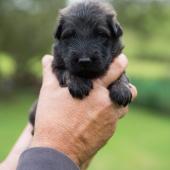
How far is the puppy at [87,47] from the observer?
4727 mm

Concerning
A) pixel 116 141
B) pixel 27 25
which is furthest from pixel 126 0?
pixel 116 141

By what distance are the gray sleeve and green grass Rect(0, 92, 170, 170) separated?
10617 millimetres

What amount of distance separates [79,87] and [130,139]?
13572 millimetres

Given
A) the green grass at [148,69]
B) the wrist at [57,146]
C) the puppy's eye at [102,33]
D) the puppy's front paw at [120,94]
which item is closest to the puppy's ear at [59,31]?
the puppy's eye at [102,33]

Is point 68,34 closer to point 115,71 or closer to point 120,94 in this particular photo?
point 115,71

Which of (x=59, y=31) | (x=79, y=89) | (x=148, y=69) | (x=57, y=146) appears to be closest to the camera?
(x=57, y=146)

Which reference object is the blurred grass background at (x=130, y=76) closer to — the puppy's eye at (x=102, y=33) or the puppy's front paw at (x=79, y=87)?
the puppy's front paw at (x=79, y=87)

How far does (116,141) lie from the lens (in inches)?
722

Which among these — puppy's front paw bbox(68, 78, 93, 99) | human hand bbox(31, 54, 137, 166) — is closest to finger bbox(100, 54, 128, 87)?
human hand bbox(31, 54, 137, 166)

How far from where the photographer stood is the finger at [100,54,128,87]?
508 cm

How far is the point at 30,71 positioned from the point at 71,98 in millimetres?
20940

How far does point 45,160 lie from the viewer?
13.7ft

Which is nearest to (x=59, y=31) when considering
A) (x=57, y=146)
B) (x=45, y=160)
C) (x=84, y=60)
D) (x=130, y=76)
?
(x=84, y=60)

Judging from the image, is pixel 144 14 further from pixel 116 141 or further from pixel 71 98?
pixel 71 98
